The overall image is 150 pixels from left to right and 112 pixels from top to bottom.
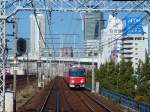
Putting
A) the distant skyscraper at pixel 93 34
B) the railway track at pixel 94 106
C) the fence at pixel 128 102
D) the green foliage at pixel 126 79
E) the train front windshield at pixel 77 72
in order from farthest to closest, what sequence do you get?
1. the train front windshield at pixel 77 72
2. the distant skyscraper at pixel 93 34
3. the green foliage at pixel 126 79
4. the railway track at pixel 94 106
5. the fence at pixel 128 102

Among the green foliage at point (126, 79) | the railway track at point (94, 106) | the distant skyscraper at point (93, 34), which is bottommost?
the railway track at point (94, 106)

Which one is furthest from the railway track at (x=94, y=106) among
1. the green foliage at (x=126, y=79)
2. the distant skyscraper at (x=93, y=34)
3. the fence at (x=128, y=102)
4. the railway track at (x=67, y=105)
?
the distant skyscraper at (x=93, y=34)

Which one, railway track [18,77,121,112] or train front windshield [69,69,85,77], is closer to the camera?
railway track [18,77,121,112]

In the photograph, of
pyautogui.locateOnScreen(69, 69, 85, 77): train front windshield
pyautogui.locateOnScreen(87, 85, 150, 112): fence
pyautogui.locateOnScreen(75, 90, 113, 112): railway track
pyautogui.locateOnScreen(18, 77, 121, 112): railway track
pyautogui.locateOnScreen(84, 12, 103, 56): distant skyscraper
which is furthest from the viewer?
pyautogui.locateOnScreen(69, 69, 85, 77): train front windshield

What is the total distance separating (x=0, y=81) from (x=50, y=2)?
5.20 m

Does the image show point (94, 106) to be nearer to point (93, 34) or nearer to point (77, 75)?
point (77, 75)

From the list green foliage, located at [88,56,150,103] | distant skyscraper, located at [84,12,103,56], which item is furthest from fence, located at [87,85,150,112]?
distant skyscraper, located at [84,12,103,56]

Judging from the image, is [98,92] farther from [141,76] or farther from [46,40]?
[46,40]

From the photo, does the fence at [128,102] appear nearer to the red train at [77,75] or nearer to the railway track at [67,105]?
the railway track at [67,105]

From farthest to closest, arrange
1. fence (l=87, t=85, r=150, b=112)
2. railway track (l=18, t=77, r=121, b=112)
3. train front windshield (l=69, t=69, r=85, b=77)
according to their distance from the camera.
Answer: train front windshield (l=69, t=69, r=85, b=77)
railway track (l=18, t=77, r=121, b=112)
fence (l=87, t=85, r=150, b=112)

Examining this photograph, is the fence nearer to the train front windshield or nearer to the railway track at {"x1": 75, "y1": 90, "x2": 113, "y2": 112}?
the railway track at {"x1": 75, "y1": 90, "x2": 113, "y2": 112}

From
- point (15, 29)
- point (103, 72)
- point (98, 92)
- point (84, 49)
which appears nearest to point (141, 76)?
point (98, 92)

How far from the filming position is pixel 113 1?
2947cm

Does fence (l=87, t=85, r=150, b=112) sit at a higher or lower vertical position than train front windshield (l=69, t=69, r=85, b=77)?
lower
